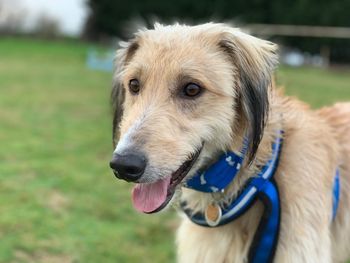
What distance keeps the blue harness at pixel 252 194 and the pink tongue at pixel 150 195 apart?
0.24 m

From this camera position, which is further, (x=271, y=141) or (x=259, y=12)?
(x=259, y=12)

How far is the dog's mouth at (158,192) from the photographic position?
7.43 feet

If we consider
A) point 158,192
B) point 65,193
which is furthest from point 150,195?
point 65,193

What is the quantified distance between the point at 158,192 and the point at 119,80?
2.31 ft

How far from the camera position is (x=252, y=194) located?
252 cm

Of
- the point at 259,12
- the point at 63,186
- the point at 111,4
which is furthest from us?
the point at 111,4

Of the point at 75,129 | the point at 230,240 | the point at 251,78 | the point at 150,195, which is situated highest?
the point at 251,78

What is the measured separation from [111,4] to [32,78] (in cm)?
1533

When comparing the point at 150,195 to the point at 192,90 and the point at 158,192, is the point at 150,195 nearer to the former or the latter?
the point at 158,192

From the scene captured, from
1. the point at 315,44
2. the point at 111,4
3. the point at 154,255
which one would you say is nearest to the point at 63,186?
the point at 154,255

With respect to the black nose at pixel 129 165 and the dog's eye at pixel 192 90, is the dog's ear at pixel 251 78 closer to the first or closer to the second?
the dog's eye at pixel 192 90

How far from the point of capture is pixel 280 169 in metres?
2.57

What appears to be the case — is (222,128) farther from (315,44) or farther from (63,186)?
(315,44)

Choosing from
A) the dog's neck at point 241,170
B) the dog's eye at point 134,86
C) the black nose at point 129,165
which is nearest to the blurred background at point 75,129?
the dog's neck at point 241,170
